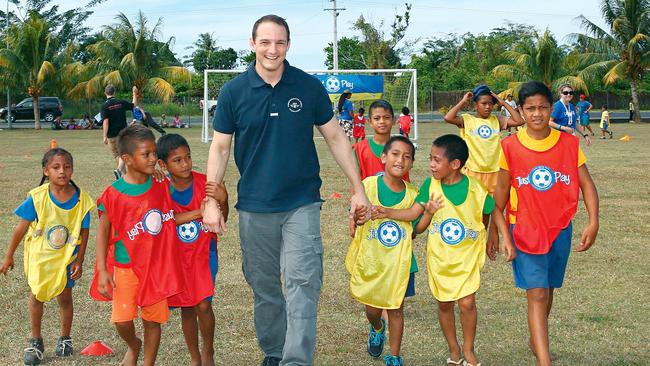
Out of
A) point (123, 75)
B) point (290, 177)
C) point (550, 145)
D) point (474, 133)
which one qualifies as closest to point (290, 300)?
point (290, 177)

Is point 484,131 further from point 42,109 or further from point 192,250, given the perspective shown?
point 42,109

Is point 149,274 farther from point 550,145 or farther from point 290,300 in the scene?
point 550,145

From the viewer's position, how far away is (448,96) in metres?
60.3

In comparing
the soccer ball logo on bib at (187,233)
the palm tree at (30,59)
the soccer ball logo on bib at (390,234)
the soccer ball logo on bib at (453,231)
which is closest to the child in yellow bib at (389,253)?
the soccer ball logo on bib at (390,234)

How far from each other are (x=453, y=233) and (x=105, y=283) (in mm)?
2095

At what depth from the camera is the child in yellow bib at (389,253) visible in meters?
5.59

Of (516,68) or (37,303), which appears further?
(516,68)

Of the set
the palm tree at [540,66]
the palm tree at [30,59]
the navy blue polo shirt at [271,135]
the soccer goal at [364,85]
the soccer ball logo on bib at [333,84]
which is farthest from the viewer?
the palm tree at [540,66]

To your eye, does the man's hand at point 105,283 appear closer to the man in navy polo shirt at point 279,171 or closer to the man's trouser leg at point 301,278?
the man in navy polo shirt at point 279,171

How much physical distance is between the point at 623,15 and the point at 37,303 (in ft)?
155

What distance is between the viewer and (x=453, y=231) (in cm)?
546

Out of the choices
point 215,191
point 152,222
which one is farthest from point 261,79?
point 152,222

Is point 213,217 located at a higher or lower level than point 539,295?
higher

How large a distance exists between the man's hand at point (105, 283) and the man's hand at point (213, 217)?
2.24 feet
